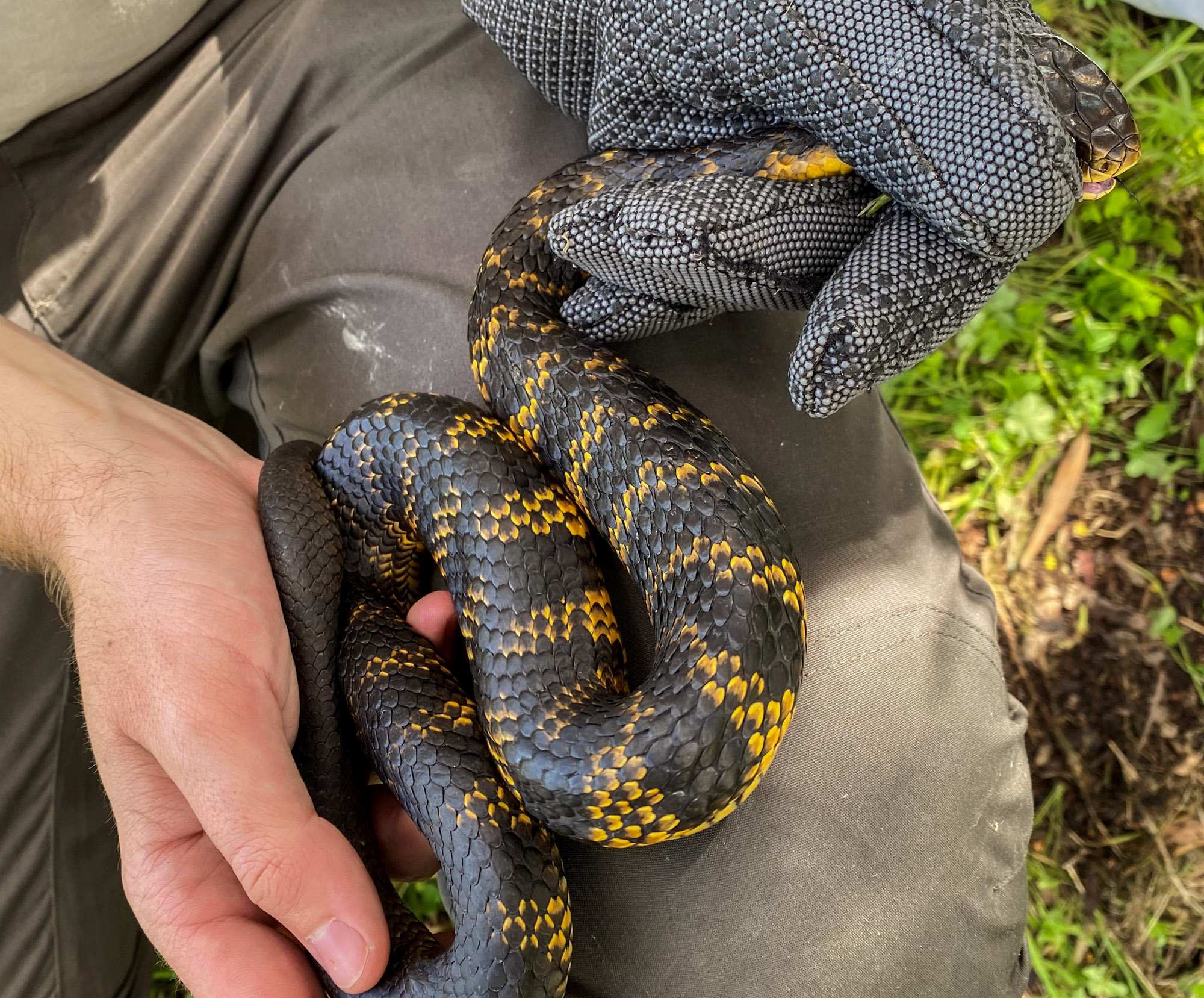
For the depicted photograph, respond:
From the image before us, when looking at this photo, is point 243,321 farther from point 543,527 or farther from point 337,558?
point 543,527

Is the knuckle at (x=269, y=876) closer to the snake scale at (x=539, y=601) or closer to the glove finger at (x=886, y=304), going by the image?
the snake scale at (x=539, y=601)

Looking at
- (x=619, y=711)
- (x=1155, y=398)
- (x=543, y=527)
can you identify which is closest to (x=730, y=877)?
(x=619, y=711)

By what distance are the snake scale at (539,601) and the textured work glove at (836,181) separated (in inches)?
2.0

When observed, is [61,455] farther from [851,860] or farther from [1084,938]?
[1084,938]

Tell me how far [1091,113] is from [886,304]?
251mm

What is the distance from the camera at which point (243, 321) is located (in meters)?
1.45

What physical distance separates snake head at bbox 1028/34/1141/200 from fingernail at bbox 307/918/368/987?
1095 mm

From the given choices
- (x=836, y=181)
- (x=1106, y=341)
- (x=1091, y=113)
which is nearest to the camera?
(x=1091, y=113)

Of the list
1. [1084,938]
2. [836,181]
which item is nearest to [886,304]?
[836,181]

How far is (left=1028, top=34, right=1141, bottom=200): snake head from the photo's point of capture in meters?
0.82

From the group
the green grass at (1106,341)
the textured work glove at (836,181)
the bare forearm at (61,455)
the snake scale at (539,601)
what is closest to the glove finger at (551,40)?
the textured work glove at (836,181)

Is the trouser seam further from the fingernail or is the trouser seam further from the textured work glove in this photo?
the fingernail

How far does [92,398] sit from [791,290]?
100 cm

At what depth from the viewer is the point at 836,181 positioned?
944 millimetres
